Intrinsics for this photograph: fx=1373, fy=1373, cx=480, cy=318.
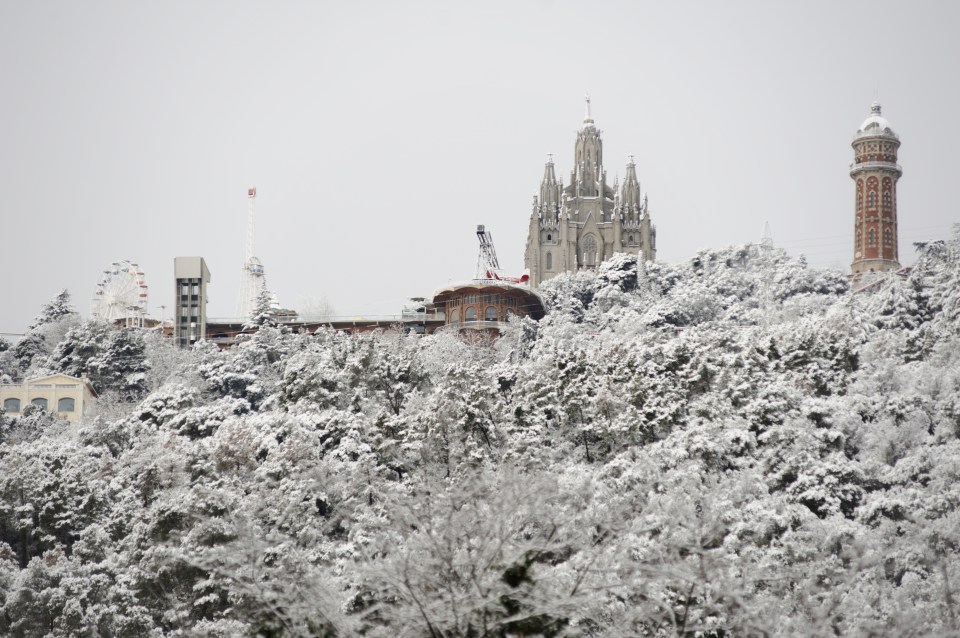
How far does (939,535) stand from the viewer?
38.2 m

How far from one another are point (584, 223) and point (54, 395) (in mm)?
54644

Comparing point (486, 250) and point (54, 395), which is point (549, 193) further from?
point (54, 395)

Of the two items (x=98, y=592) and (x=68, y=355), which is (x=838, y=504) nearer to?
(x=98, y=592)

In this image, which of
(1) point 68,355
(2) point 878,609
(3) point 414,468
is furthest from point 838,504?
(1) point 68,355

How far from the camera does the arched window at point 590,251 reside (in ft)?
382

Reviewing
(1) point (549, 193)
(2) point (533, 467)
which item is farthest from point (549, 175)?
(2) point (533, 467)

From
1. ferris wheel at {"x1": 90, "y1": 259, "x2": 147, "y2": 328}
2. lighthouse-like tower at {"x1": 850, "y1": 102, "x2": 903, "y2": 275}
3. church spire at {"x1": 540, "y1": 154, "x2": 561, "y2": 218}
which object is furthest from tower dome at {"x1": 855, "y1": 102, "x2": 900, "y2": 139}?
ferris wheel at {"x1": 90, "y1": 259, "x2": 147, "y2": 328}

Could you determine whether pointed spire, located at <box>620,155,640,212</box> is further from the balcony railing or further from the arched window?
the balcony railing

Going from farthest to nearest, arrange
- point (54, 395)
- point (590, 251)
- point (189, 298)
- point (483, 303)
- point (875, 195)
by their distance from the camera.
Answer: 1. point (590, 251)
2. point (875, 195)
3. point (189, 298)
4. point (483, 303)
5. point (54, 395)

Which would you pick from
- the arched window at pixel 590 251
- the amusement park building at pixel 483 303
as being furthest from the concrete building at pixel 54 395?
the arched window at pixel 590 251

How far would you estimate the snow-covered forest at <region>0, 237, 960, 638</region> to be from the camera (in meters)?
28.0

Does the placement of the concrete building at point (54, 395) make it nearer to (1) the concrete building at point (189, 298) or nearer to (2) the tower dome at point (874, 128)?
(1) the concrete building at point (189, 298)

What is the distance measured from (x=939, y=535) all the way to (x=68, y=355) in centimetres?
5761

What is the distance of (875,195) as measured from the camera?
341 feet
